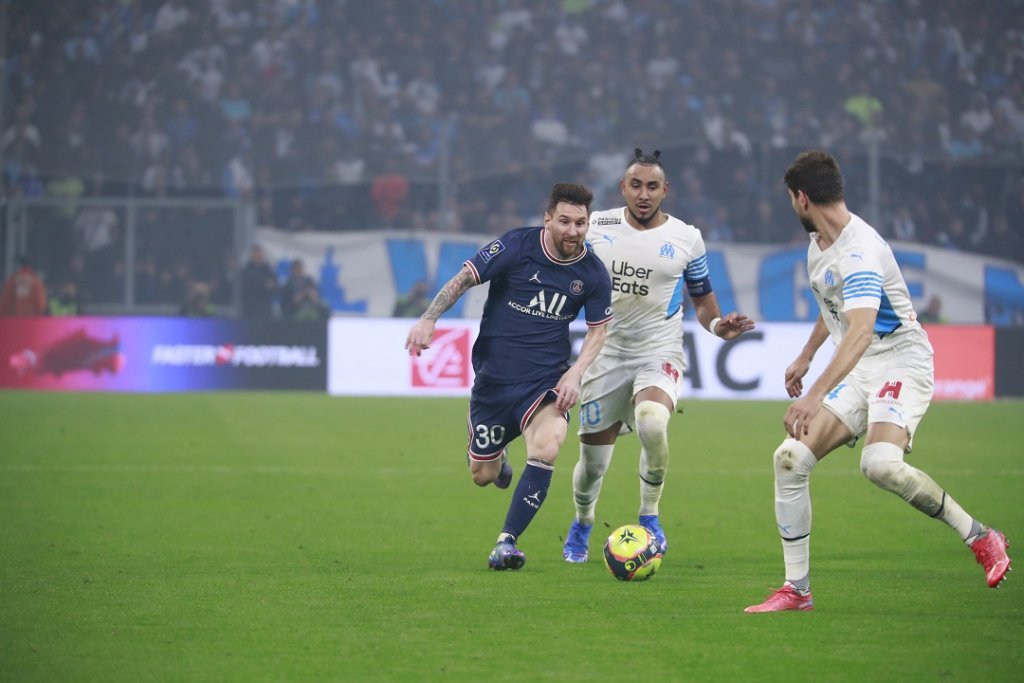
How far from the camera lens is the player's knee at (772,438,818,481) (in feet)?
21.0

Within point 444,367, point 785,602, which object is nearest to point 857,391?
point 785,602

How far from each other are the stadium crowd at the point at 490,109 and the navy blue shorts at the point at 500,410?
14.7 metres

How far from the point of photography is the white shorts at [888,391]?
6520 millimetres

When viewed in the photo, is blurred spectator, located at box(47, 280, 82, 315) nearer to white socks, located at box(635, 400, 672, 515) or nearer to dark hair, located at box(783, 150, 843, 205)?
white socks, located at box(635, 400, 672, 515)

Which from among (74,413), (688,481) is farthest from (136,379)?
(688,481)

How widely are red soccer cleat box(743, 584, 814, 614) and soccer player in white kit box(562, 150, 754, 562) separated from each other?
1.88m

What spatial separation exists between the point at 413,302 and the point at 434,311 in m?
15.0

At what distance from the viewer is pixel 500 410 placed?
7.98 metres

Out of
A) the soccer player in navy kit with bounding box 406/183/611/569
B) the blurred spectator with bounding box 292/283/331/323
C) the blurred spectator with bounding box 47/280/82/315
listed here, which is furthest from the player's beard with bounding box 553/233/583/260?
the blurred spectator with bounding box 47/280/82/315

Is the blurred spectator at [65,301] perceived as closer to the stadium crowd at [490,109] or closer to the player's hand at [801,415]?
the stadium crowd at [490,109]

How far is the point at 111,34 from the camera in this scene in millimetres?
25766

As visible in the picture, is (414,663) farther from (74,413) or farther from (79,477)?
(74,413)

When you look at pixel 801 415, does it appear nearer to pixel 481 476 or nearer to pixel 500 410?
pixel 500 410

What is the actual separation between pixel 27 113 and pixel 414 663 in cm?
2131
